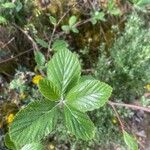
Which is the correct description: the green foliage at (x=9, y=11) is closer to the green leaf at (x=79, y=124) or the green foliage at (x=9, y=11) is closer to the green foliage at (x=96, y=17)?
the green foliage at (x=96, y=17)

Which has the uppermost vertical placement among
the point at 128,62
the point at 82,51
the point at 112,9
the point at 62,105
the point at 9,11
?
the point at 9,11

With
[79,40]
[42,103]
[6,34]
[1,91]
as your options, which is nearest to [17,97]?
[1,91]

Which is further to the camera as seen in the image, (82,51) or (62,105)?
(82,51)

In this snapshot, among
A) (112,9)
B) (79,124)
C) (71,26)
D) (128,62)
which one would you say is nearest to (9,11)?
(71,26)

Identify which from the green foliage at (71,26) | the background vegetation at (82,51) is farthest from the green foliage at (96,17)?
the green foliage at (71,26)

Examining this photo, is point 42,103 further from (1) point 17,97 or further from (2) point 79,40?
(2) point 79,40

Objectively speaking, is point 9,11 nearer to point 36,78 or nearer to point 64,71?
point 36,78
